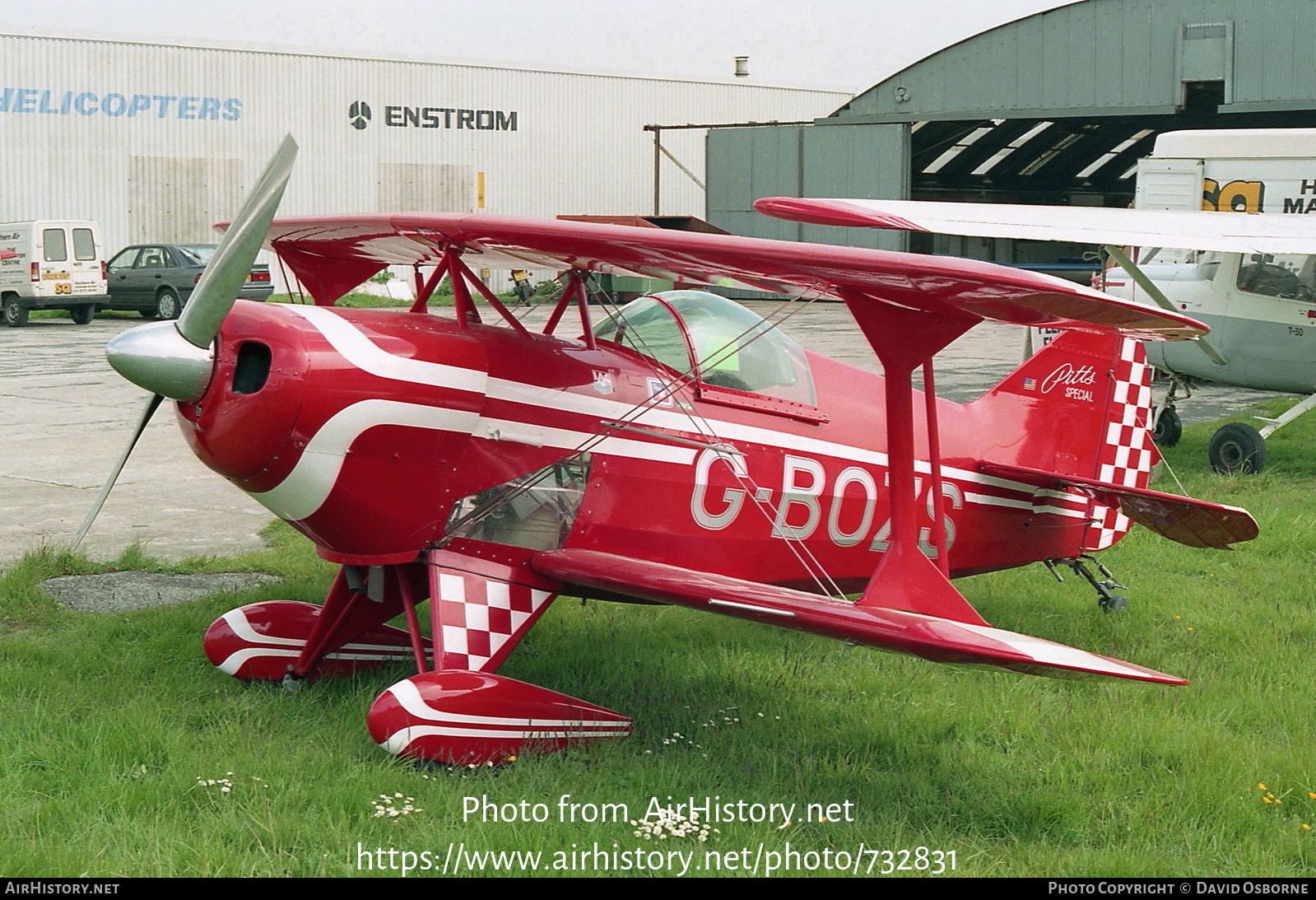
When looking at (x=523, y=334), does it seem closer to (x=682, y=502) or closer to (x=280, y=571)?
(x=682, y=502)

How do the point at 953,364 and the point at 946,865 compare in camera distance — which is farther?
the point at 953,364

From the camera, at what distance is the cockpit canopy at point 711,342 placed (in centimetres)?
552

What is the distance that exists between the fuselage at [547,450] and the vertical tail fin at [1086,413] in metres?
0.30

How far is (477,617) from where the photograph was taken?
192 inches

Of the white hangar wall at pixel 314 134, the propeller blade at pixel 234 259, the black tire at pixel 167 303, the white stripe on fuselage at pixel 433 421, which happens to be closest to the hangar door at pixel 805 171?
the white hangar wall at pixel 314 134

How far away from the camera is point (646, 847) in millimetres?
3967

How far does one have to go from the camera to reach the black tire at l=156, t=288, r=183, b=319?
26.5 meters

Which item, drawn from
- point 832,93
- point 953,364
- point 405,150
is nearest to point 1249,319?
point 953,364

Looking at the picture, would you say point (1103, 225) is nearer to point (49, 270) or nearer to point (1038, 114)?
point (1038, 114)

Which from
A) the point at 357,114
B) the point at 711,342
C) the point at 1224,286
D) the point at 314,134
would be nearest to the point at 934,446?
the point at 711,342

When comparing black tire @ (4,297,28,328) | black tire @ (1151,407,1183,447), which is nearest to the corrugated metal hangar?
black tire @ (1151,407,1183,447)

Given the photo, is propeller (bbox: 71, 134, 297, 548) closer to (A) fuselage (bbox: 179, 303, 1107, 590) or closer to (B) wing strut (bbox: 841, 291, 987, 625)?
(A) fuselage (bbox: 179, 303, 1107, 590)

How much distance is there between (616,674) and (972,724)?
1550 millimetres

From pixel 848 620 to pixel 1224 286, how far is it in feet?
29.2
